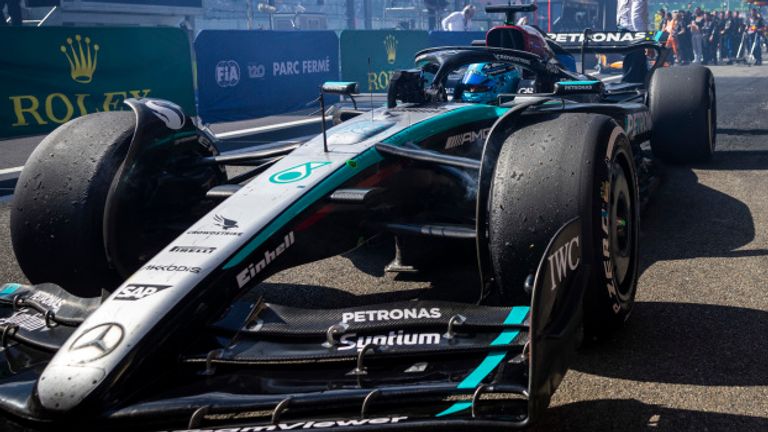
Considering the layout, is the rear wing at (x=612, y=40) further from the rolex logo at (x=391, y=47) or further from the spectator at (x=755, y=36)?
the spectator at (x=755, y=36)

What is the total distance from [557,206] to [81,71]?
8815 mm

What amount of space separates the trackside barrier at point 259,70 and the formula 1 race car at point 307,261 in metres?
8.85

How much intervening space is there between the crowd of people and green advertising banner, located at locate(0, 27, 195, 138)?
1905 centimetres

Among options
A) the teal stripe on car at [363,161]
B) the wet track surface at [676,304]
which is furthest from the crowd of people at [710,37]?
the teal stripe on car at [363,161]

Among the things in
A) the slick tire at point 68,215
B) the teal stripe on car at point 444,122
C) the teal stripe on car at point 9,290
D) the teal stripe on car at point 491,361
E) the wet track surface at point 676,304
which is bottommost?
the wet track surface at point 676,304

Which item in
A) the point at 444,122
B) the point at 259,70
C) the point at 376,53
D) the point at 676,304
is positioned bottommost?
the point at 676,304

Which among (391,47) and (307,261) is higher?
(391,47)

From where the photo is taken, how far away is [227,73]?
1341 cm

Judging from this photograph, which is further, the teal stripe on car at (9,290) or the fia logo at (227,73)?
the fia logo at (227,73)

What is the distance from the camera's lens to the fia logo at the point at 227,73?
13266mm

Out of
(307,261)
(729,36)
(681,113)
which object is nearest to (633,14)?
(729,36)

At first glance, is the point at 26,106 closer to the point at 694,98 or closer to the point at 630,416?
the point at 694,98

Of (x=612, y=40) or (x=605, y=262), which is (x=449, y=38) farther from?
(x=605, y=262)

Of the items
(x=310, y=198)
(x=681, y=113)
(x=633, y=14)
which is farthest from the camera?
(x=633, y=14)
